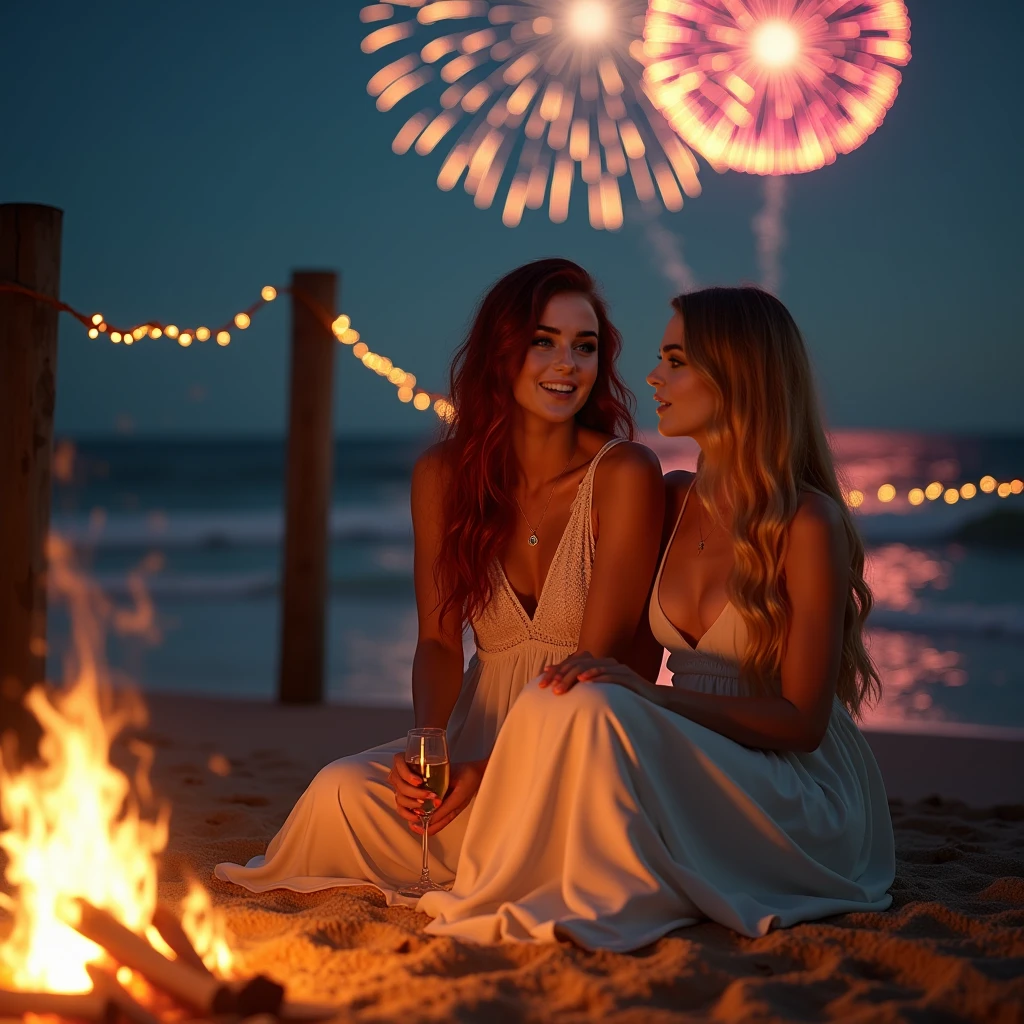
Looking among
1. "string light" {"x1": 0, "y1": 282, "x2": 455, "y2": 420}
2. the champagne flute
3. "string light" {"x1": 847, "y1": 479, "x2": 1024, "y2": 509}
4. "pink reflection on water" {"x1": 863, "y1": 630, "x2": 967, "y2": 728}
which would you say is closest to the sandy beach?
the champagne flute

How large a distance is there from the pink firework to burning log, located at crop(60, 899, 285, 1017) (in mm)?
4637

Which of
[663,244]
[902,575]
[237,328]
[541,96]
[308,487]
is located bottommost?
[902,575]

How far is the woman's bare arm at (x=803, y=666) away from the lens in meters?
2.89

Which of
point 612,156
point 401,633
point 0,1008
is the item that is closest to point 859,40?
point 612,156

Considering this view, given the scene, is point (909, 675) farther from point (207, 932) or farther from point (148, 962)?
point (148, 962)

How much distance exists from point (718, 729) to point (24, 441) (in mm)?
2750

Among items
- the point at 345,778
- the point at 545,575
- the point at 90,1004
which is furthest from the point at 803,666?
the point at 90,1004

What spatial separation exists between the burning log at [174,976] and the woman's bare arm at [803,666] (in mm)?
1166

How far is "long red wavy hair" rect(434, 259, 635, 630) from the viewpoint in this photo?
346 centimetres

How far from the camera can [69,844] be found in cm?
296

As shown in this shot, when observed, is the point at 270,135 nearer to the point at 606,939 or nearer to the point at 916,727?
the point at 916,727

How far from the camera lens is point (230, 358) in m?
24.9

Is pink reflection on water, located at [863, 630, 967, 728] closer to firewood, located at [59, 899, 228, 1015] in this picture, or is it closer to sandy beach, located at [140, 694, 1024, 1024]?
sandy beach, located at [140, 694, 1024, 1024]

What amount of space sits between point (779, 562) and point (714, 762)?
1.79 ft
